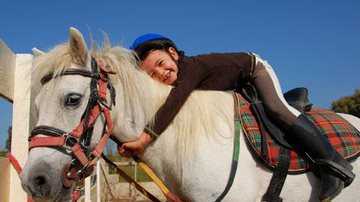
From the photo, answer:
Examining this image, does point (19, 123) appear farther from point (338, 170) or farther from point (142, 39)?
point (338, 170)

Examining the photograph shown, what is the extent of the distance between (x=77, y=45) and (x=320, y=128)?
1.99 metres

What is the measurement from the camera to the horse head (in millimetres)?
2205

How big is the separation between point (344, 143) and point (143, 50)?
1.79 m

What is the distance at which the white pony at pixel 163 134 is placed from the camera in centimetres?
232

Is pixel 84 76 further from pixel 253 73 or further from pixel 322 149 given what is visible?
pixel 322 149

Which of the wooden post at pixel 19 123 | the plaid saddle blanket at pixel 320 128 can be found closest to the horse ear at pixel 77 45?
the wooden post at pixel 19 123

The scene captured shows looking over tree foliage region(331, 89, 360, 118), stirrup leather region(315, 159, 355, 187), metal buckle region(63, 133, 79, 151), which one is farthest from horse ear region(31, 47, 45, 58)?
tree foliage region(331, 89, 360, 118)

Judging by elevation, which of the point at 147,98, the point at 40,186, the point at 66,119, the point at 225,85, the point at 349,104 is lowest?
the point at 349,104

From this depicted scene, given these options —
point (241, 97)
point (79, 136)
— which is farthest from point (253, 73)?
point (79, 136)

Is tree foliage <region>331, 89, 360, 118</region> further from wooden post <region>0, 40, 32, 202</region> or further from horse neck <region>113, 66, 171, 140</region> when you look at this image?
wooden post <region>0, 40, 32, 202</region>

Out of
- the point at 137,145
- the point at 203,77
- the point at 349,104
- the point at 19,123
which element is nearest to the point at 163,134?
the point at 137,145

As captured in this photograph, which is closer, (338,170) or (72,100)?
(72,100)

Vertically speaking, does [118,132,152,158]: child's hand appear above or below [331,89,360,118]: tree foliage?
above

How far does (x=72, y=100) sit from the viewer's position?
2361 mm
